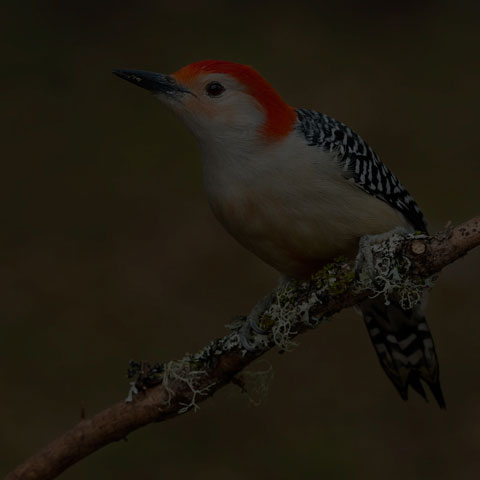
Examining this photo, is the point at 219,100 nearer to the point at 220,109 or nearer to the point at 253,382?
the point at 220,109

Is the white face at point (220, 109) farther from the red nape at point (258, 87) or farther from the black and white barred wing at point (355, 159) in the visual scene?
the black and white barred wing at point (355, 159)

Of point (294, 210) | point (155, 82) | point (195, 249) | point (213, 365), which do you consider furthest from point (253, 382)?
point (195, 249)

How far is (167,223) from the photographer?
786 centimetres

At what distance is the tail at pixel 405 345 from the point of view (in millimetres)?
4066

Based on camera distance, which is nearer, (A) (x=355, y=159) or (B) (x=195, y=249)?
(A) (x=355, y=159)

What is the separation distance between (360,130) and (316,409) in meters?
2.76

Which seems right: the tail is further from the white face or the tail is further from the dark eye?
the dark eye

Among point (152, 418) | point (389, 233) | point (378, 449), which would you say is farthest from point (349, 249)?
point (378, 449)

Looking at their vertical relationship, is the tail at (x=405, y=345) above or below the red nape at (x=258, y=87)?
below

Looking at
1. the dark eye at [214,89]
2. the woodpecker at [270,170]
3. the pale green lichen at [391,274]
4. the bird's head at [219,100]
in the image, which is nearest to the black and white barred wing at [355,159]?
the woodpecker at [270,170]

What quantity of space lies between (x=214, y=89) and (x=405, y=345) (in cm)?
146

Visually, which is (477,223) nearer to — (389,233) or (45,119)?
(389,233)

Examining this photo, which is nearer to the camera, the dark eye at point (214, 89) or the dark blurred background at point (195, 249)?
the dark eye at point (214, 89)

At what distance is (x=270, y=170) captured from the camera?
139 inches
